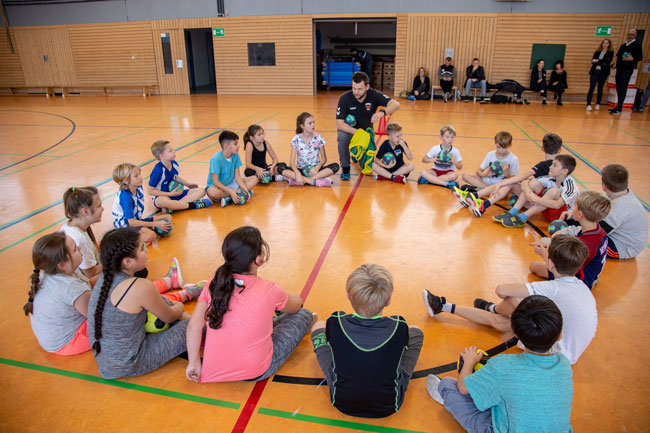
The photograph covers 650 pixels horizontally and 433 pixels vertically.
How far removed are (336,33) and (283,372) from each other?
810 inches

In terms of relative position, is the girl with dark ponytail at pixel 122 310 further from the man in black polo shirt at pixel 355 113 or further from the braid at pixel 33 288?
the man in black polo shirt at pixel 355 113

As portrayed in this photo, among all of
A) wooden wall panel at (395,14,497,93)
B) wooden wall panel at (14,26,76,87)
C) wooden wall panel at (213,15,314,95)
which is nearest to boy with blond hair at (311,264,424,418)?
wooden wall panel at (395,14,497,93)

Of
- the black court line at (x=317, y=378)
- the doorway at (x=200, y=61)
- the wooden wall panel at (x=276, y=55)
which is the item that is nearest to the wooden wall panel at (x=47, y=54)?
Result: the doorway at (x=200, y=61)

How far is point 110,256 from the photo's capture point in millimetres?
2197

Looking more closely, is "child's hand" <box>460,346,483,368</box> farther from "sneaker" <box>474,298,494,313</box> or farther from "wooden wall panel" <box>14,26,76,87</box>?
"wooden wall panel" <box>14,26,76,87</box>

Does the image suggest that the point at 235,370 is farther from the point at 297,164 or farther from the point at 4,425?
the point at 297,164

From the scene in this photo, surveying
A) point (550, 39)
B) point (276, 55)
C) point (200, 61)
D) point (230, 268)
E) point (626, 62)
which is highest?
point (550, 39)

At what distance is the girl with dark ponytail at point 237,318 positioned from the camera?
2.17 m

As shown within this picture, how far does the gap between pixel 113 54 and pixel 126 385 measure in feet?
62.6

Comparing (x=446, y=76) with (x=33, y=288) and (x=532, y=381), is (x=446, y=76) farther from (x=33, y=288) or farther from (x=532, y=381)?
(x=33, y=288)

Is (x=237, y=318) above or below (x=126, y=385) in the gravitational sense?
above

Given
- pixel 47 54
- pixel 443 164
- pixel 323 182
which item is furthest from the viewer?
pixel 47 54

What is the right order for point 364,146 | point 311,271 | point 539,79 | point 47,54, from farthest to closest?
1. point 47,54
2. point 539,79
3. point 364,146
4. point 311,271

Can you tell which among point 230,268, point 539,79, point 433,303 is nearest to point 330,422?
point 230,268
